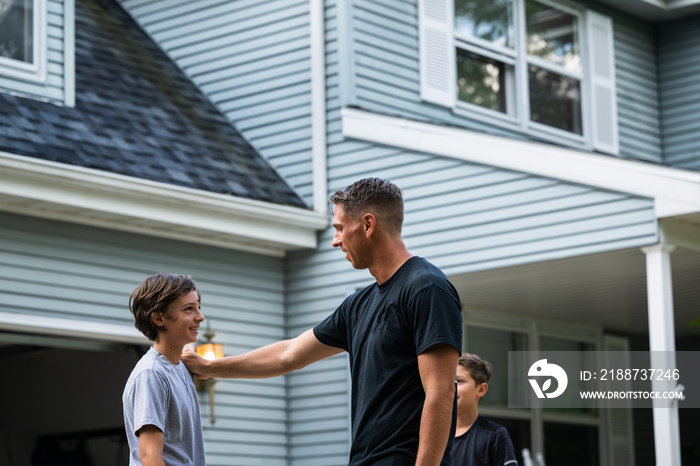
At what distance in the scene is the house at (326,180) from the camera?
7.64m

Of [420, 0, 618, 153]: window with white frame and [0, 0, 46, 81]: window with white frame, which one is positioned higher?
[420, 0, 618, 153]: window with white frame

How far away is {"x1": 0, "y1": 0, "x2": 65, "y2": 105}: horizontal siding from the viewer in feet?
27.2

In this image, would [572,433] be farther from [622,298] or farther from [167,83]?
[167,83]

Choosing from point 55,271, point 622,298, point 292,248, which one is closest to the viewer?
point 55,271

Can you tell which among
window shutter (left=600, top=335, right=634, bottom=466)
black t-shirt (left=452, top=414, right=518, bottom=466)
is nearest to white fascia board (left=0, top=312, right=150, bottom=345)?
black t-shirt (left=452, top=414, right=518, bottom=466)

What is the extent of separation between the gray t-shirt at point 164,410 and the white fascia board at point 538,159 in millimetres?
4669

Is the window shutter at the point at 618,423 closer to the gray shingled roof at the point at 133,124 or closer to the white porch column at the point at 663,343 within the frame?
the white porch column at the point at 663,343

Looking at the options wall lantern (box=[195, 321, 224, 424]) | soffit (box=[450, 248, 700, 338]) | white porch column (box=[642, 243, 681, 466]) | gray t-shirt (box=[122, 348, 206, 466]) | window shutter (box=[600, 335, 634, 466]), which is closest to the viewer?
gray t-shirt (box=[122, 348, 206, 466])

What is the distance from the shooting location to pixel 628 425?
38.8 ft

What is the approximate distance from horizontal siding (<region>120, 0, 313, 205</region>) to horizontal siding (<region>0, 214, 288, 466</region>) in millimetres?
1021

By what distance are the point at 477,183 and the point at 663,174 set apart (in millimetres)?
1542

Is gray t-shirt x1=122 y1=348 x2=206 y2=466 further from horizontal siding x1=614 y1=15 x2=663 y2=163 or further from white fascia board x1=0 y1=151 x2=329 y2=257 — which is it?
horizontal siding x1=614 y1=15 x2=663 y2=163

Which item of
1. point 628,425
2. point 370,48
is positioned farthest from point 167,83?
point 628,425

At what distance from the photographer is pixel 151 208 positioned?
8.08 meters
